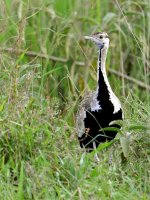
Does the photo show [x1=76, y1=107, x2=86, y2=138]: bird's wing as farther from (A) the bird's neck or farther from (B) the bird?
(A) the bird's neck

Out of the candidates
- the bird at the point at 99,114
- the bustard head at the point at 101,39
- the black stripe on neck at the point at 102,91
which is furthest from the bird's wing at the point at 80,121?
the bustard head at the point at 101,39

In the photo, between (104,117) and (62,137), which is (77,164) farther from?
(104,117)

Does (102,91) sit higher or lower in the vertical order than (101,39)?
lower

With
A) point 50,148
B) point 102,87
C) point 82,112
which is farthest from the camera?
point 82,112

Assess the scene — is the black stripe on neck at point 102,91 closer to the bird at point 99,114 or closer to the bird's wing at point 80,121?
the bird at point 99,114

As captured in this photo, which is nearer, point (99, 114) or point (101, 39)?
point (99, 114)

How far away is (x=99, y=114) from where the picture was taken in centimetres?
591

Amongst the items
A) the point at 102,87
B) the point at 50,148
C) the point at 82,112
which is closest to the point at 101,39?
the point at 102,87

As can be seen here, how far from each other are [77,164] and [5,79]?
0.91 m

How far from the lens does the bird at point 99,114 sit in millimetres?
5844

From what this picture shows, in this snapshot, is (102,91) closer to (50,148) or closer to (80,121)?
(80,121)

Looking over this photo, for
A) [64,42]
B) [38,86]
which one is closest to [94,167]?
[38,86]

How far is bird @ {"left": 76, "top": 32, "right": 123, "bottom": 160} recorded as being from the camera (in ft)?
19.2

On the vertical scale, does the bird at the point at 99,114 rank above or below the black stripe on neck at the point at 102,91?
below
